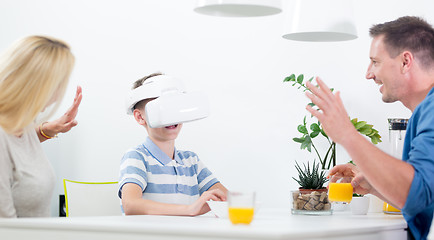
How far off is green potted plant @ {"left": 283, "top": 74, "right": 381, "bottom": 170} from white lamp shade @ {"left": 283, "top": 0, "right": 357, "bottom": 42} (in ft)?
2.39

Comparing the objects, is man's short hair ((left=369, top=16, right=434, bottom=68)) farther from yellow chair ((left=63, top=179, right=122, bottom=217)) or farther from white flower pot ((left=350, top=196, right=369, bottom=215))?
yellow chair ((left=63, top=179, right=122, bottom=217))

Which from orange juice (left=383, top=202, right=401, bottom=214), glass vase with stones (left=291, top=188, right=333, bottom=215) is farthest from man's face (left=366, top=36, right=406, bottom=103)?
orange juice (left=383, top=202, right=401, bottom=214)

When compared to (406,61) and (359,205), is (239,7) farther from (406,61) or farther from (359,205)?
(359,205)

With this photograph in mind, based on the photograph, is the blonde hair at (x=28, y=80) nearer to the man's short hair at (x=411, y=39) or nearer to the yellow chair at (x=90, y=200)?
the yellow chair at (x=90, y=200)

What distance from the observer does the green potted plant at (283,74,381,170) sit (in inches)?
121

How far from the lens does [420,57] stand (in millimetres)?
2137

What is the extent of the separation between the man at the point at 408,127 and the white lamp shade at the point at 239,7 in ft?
1.05

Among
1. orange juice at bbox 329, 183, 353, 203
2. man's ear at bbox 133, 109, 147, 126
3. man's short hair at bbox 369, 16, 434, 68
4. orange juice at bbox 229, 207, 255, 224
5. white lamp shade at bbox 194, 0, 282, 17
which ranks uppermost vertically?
white lamp shade at bbox 194, 0, 282, 17

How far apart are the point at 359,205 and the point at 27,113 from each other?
135 cm

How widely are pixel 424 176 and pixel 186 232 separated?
2.33ft

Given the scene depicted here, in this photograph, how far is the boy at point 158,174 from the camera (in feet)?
7.55

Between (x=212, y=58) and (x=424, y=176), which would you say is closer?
(x=424, y=176)

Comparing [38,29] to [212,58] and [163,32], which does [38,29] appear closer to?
[163,32]

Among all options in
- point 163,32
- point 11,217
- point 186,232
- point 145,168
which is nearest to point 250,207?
point 186,232
